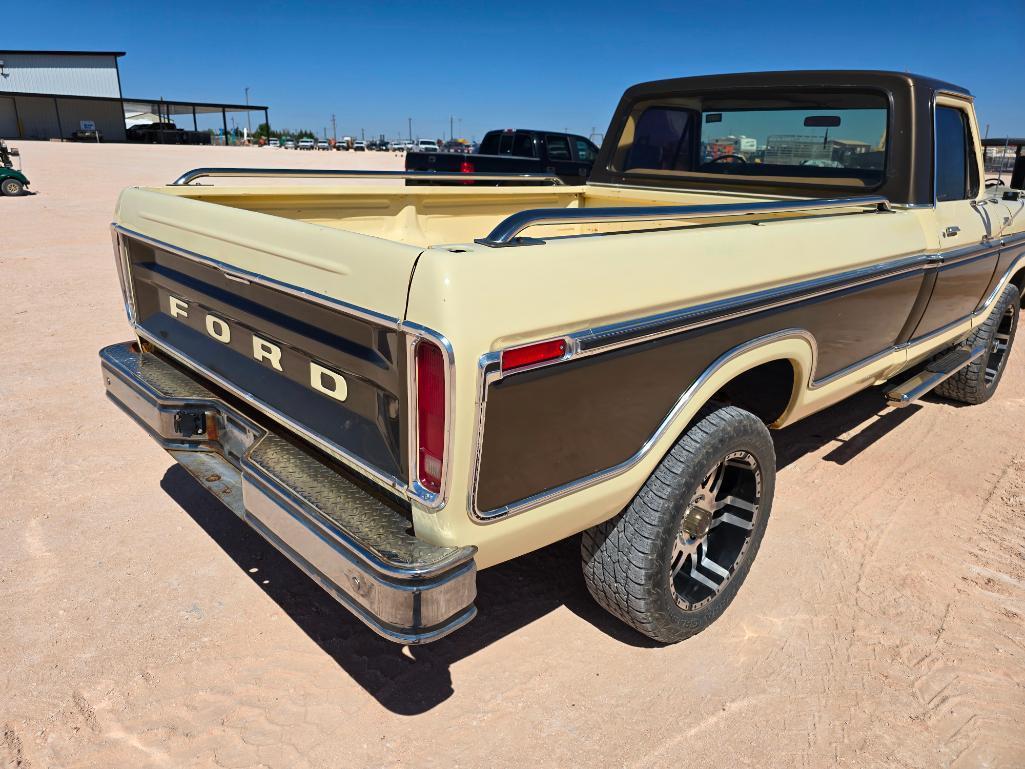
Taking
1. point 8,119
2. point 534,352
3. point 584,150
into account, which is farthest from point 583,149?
point 8,119

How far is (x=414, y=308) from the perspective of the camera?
1694 millimetres

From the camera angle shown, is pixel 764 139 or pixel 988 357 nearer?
pixel 764 139

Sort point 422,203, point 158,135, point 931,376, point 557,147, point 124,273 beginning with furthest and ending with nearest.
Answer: point 158,135 < point 557,147 < point 931,376 < point 422,203 < point 124,273

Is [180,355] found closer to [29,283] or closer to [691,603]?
[691,603]

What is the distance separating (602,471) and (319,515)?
2.56 feet

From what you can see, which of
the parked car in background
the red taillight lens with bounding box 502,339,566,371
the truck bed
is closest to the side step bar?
the truck bed

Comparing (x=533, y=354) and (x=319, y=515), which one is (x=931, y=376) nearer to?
(x=533, y=354)

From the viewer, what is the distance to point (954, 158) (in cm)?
394

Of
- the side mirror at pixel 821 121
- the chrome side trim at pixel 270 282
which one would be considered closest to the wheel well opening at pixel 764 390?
the chrome side trim at pixel 270 282

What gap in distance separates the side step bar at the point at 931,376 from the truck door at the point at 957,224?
0.84 ft

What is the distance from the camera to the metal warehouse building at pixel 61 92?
159ft

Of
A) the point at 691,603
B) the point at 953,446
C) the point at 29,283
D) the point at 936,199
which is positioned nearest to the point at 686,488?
the point at 691,603

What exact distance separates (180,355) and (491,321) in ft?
5.51

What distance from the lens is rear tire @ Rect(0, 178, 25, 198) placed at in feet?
51.3
